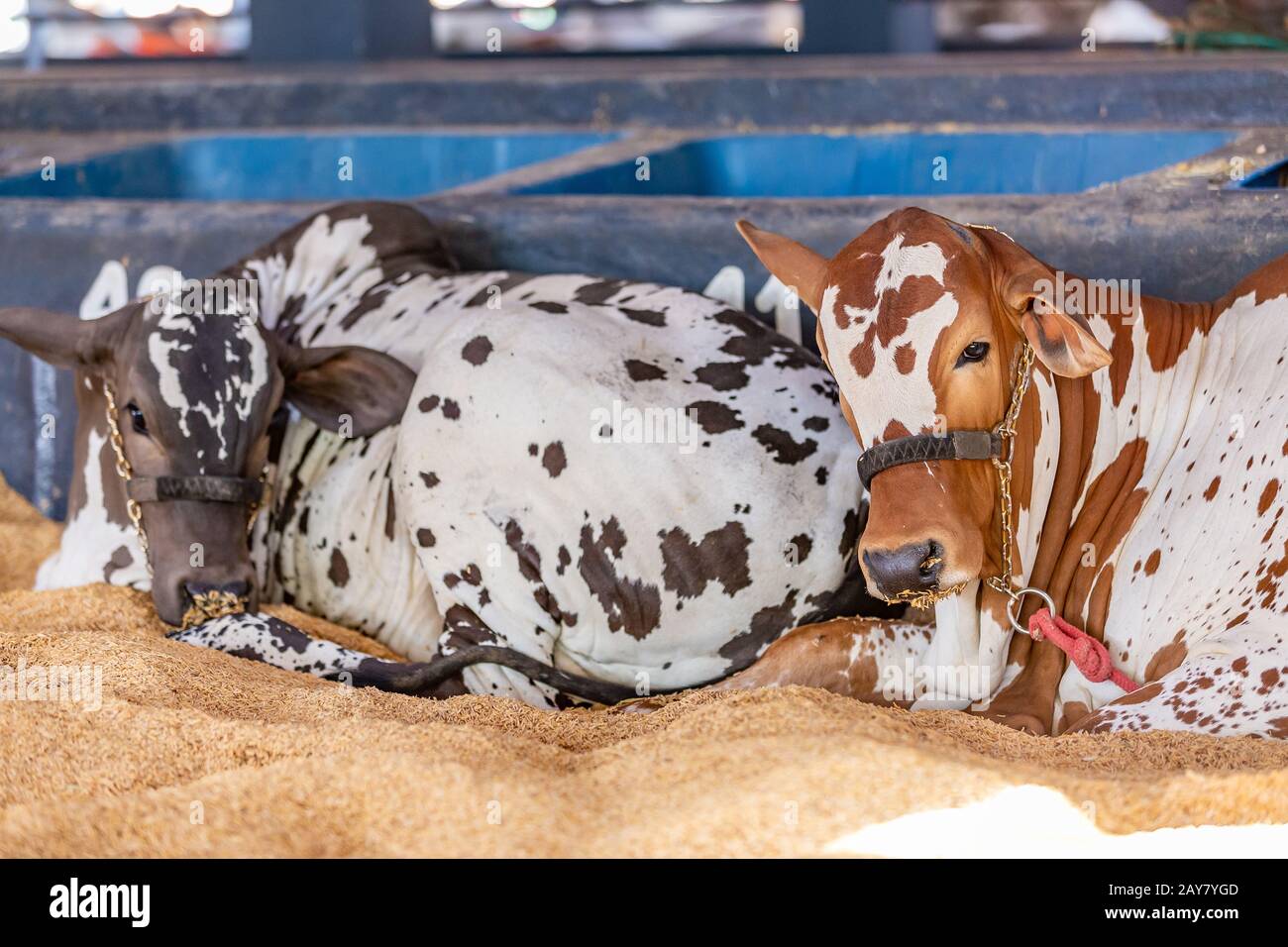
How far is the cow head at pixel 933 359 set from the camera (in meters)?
2.57

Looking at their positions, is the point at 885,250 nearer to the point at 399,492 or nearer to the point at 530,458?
the point at 530,458

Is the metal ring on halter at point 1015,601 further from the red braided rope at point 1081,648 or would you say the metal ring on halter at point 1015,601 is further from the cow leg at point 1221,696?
the cow leg at point 1221,696

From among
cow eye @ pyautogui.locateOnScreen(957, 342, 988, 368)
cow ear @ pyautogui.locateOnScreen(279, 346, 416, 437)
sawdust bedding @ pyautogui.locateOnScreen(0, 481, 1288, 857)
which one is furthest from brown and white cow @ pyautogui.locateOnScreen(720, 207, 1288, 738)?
cow ear @ pyautogui.locateOnScreen(279, 346, 416, 437)

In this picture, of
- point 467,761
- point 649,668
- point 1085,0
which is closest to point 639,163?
point 649,668

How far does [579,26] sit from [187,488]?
1083cm

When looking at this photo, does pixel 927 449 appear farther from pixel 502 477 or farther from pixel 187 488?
pixel 187 488

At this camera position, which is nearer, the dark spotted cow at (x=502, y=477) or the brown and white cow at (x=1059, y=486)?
the brown and white cow at (x=1059, y=486)

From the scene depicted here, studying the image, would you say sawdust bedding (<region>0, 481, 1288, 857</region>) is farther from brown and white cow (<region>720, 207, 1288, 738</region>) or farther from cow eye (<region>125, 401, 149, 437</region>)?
cow eye (<region>125, 401, 149, 437</region>)

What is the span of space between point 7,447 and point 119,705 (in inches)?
81.6

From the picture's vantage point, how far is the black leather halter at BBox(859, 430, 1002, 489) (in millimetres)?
2602

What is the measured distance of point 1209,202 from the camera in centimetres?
368

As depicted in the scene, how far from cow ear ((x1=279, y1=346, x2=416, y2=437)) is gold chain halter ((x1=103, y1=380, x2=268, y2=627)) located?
20cm

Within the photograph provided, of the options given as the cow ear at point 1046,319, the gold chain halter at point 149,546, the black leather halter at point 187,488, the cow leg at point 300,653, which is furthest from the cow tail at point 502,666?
the cow ear at point 1046,319

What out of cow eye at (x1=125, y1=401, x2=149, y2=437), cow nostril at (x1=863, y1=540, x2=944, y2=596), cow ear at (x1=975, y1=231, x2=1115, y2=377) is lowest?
cow nostril at (x1=863, y1=540, x2=944, y2=596)
